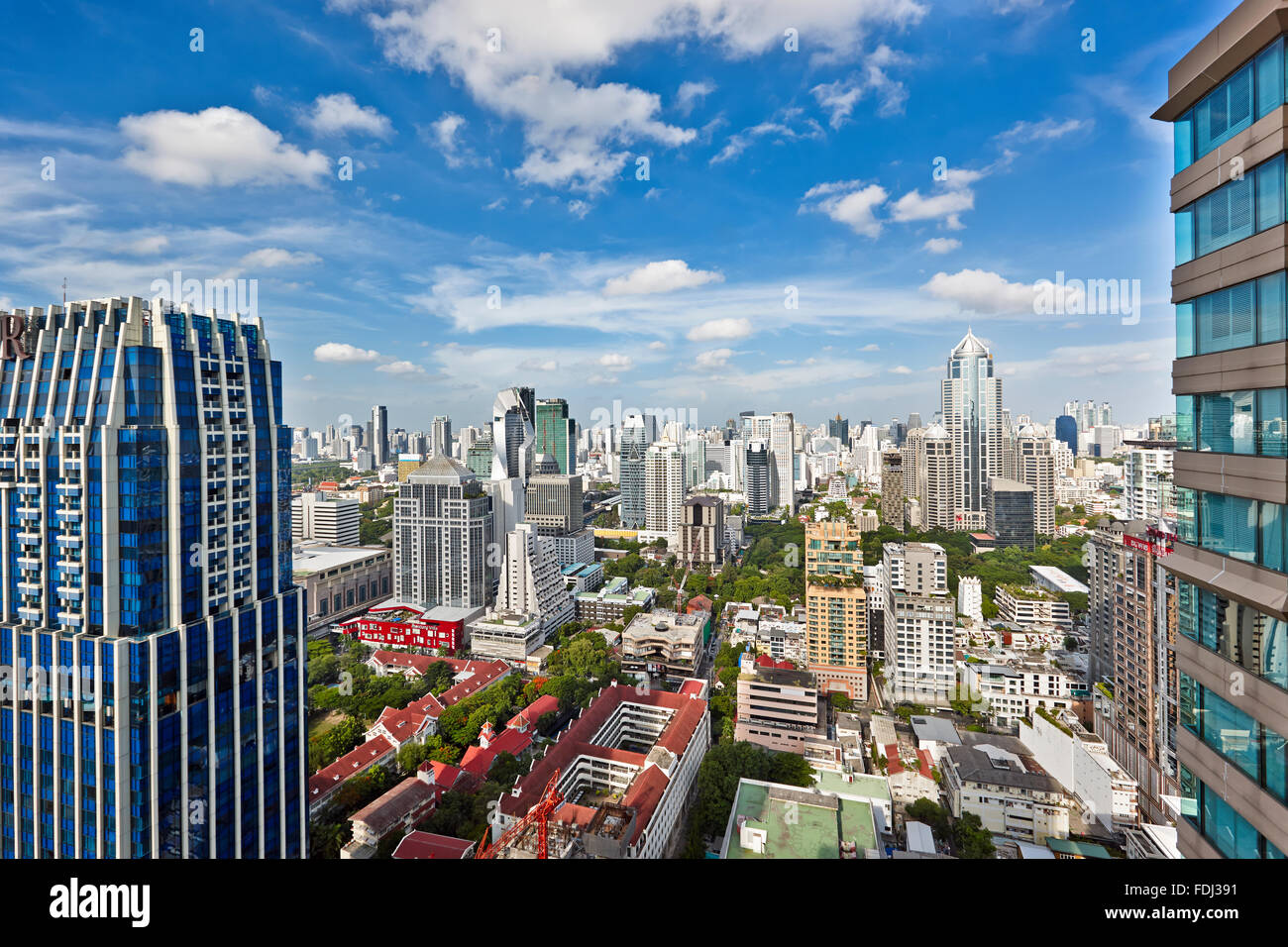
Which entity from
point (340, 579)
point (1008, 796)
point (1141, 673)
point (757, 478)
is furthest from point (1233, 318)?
point (757, 478)

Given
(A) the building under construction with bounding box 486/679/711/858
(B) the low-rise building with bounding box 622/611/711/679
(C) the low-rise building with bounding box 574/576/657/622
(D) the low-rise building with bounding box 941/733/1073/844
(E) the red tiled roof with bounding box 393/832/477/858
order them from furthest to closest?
(C) the low-rise building with bounding box 574/576/657/622, (B) the low-rise building with bounding box 622/611/711/679, (D) the low-rise building with bounding box 941/733/1073/844, (E) the red tiled roof with bounding box 393/832/477/858, (A) the building under construction with bounding box 486/679/711/858

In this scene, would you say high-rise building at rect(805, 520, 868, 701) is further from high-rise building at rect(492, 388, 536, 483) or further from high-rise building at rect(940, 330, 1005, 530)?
high-rise building at rect(492, 388, 536, 483)

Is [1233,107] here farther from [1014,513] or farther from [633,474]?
[633,474]

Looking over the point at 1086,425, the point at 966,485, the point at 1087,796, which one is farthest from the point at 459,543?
the point at 1086,425

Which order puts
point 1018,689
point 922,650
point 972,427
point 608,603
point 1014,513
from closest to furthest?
1. point 1018,689
2. point 922,650
3. point 608,603
4. point 1014,513
5. point 972,427

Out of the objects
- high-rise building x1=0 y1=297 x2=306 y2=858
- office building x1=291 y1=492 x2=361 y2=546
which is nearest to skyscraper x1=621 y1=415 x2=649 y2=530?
office building x1=291 y1=492 x2=361 y2=546

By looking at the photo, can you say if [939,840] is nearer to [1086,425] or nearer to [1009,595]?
[1009,595]
